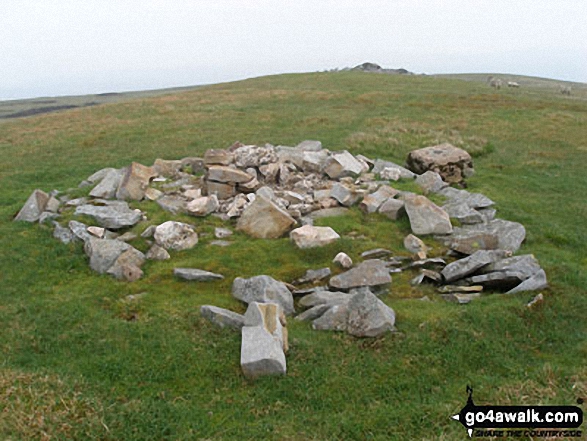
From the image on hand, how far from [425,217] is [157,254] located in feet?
27.0

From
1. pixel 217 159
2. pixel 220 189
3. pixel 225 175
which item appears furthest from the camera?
pixel 217 159

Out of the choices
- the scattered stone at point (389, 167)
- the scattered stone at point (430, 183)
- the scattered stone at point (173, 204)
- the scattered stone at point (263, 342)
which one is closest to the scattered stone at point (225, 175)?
the scattered stone at point (173, 204)

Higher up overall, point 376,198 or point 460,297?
point 376,198

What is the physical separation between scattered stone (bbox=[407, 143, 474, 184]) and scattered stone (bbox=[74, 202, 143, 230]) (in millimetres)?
12811

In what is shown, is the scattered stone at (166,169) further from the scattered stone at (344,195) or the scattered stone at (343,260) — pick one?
the scattered stone at (343,260)

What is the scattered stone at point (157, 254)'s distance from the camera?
13.5 m

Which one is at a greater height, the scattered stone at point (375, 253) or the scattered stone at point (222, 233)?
the scattered stone at point (222, 233)

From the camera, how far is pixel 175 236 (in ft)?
46.3

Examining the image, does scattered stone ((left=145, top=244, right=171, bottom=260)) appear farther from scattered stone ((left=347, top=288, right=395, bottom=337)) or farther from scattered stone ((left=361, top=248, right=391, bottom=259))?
scattered stone ((left=347, top=288, right=395, bottom=337))

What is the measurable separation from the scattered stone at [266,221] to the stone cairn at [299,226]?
3 cm

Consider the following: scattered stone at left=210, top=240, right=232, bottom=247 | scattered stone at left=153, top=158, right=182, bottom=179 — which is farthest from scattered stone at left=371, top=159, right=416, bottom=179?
scattered stone at left=210, top=240, right=232, bottom=247

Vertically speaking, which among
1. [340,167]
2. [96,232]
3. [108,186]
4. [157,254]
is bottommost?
[157,254]

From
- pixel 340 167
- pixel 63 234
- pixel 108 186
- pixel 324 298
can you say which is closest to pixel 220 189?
pixel 108 186

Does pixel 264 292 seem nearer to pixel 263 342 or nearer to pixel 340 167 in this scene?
pixel 263 342
